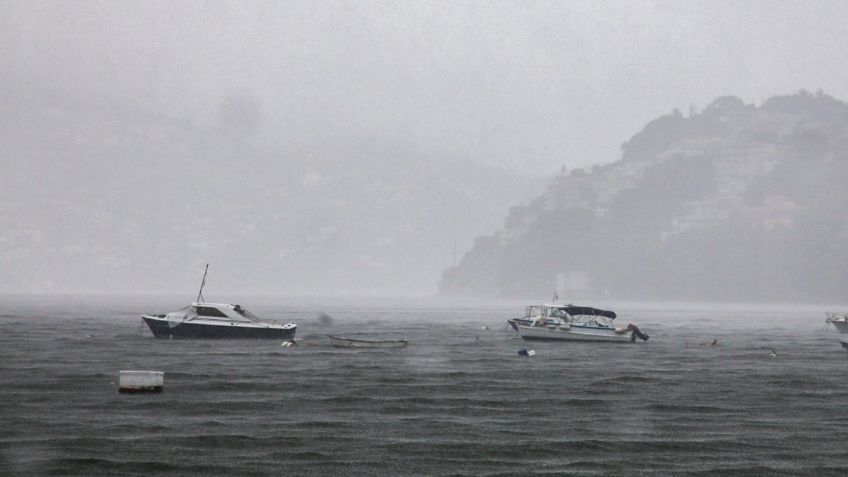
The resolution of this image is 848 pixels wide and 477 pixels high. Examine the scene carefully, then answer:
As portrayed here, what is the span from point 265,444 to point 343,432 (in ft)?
12.9

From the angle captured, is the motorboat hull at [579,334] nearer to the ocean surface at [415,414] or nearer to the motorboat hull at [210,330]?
the ocean surface at [415,414]

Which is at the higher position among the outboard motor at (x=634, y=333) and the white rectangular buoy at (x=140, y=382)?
the outboard motor at (x=634, y=333)

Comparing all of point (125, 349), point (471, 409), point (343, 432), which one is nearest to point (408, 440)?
point (343, 432)

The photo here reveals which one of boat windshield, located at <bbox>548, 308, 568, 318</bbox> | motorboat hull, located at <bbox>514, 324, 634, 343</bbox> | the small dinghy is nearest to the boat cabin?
the small dinghy

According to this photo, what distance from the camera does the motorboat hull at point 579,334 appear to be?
339 feet

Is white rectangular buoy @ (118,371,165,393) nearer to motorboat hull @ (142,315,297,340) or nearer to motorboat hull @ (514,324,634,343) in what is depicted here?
motorboat hull @ (142,315,297,340)

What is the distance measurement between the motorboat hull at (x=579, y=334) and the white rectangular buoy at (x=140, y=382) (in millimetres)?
58509

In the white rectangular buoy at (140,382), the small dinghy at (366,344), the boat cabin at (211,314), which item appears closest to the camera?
the white rectangular buoy at (140,382)

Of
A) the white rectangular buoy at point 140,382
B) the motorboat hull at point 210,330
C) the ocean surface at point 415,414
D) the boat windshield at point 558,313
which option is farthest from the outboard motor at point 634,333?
the white rectangular buoy at point 140,382

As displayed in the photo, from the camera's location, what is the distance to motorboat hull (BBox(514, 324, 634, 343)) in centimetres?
10325

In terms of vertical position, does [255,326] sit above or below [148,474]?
above

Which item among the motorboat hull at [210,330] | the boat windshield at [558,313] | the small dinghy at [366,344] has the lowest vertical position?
the small dinghy at [366,344]

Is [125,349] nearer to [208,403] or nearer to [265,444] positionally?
[208,403]

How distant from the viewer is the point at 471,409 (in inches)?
1823
